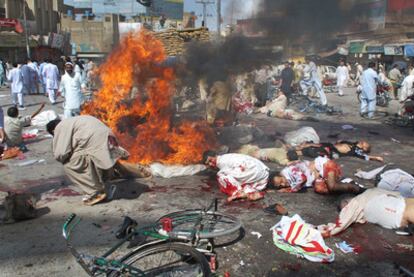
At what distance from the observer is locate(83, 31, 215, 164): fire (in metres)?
7.62

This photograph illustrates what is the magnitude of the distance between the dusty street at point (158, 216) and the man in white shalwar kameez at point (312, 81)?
24.5 ft

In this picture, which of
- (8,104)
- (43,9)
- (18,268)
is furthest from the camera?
(43,9)

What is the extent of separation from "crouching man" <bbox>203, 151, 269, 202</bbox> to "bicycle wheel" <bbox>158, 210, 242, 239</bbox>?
1.29m

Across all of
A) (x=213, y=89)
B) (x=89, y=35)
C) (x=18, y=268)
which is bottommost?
(x=18, y=268)

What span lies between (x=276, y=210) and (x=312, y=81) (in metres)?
11.7

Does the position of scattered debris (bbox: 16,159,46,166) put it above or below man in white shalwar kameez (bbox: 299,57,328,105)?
below

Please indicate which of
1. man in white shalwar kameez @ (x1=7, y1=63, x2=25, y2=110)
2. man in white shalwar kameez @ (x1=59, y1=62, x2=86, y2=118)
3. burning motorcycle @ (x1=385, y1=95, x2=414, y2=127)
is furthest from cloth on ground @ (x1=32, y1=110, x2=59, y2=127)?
burning motorcycle @ (x1=385, y1=95, x2=414, y2=127)

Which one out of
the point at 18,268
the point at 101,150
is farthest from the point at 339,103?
the point at 18,268

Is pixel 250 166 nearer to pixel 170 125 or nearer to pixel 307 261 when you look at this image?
pixel 307 261

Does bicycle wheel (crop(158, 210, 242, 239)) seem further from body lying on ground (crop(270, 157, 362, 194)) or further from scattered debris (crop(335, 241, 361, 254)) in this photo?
body lying on ground (crop(270, 157, 362, 194))

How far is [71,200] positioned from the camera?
18.8 feet

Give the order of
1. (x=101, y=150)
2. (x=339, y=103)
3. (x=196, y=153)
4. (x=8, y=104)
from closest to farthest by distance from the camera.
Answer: (x=101, y=150), (x=196, y=153), (x=8, y=104), (x=339, y=103)

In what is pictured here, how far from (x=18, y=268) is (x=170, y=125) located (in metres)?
4.72

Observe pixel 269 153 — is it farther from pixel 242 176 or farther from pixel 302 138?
pixel 242 176
